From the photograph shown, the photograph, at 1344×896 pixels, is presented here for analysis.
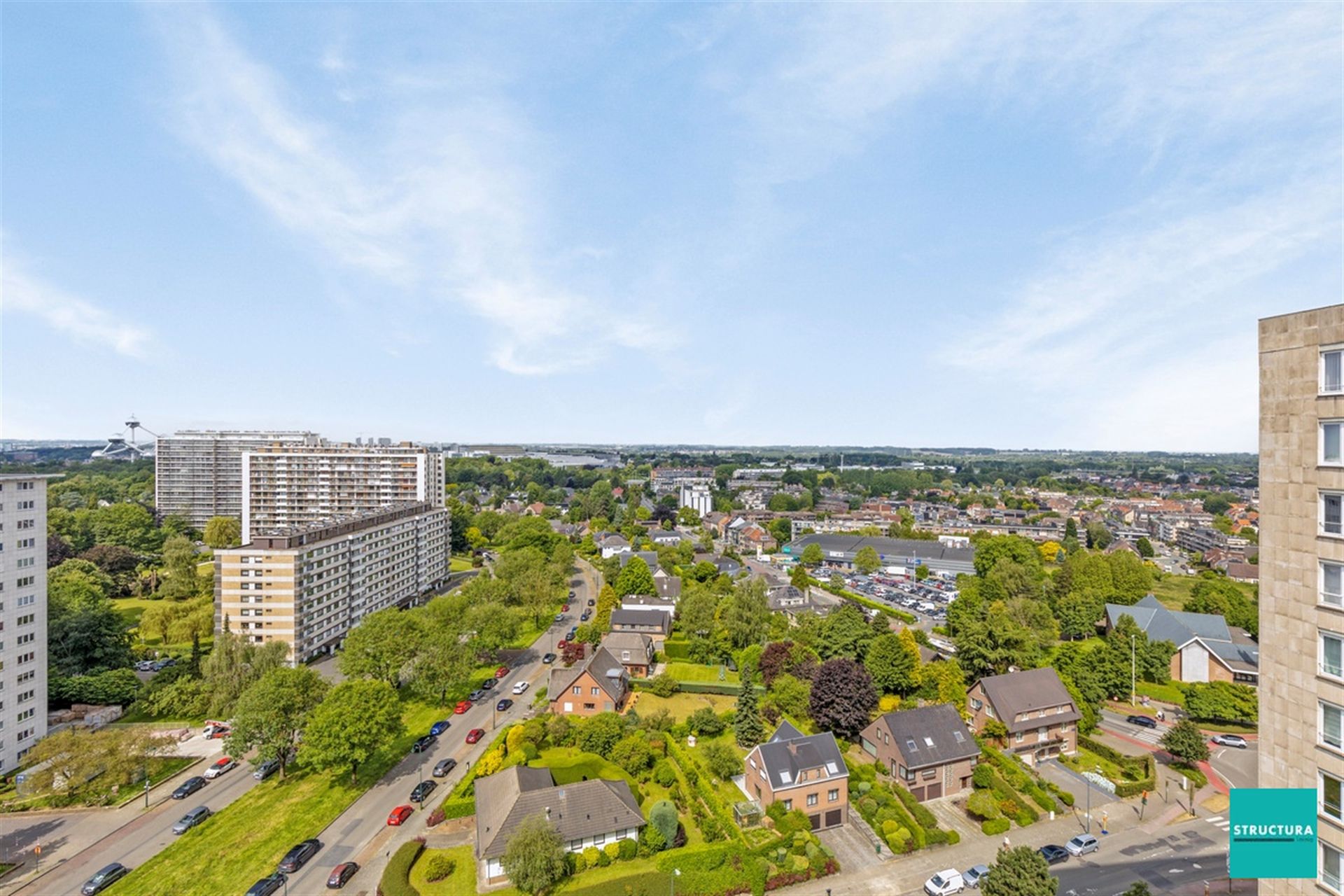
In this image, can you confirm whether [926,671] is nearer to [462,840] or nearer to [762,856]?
[762,856]

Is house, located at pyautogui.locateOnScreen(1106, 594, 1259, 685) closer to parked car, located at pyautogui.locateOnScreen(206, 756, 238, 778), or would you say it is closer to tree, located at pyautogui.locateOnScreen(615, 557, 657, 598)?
tree, located at pyautogui.locateOnScreen(615, 557, 657, 598)

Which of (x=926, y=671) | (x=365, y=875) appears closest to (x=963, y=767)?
(x=926, y=671)

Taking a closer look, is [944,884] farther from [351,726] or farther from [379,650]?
[379,650]

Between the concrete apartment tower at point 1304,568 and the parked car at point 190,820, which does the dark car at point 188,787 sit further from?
the concrete apartment tower at point 1304,568

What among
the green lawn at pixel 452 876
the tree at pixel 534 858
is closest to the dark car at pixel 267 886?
the green lawn at pixel 452 876

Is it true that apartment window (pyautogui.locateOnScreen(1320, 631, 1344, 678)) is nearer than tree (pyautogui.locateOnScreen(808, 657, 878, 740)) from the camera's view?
Yes

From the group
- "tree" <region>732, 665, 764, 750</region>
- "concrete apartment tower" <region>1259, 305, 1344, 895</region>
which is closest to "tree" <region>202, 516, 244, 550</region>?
"tree" <region>732, 665, 764, 750</region>

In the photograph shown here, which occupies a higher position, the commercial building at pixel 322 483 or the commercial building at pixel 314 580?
the commercial building at pixel 322 483
